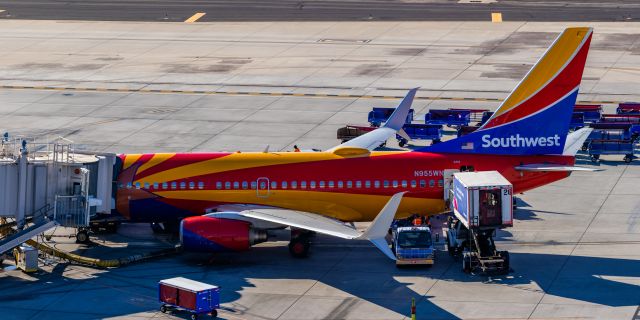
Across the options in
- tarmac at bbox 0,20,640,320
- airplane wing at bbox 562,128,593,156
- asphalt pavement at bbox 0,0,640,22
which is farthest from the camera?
asphalt pavement at bbox 0,0,640,22

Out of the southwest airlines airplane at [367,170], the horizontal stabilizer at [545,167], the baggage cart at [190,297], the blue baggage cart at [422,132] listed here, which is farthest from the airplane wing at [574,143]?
the baggage cart at [190,297]

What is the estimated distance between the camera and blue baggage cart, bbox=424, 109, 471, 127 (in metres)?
79.1

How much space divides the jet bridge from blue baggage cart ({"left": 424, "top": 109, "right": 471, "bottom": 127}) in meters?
30.0

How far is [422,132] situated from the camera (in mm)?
75812

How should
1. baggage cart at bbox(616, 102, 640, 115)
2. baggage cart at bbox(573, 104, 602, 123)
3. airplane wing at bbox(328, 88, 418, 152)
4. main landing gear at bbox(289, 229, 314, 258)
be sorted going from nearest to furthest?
main landing gear at bbox(289, 229, 314, 258) < airplane wing at bbox(328, 88, 418, 152) < baggage cart at bbox(573, 104, 602, 123) < baggage cart at bbox(616, 102, 640, 115)

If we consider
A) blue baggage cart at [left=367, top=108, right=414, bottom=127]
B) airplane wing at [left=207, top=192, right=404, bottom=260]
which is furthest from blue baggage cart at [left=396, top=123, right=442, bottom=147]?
airplane wing at [left=207, top=192, right=404, bottom=260]

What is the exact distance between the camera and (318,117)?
82500 mm

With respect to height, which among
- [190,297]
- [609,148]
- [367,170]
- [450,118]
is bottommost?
[190,297]

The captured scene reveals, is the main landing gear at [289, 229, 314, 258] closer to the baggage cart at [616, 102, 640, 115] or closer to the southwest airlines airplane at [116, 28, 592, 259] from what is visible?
the southwest airlines airplane at [116, 28, 592, 259]

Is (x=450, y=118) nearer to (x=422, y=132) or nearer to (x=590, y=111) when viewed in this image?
(x=422, y=132)

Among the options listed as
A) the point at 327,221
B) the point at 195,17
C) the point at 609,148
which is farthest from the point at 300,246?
the point at 195,17

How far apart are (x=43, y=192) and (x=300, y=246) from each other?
1143 cm

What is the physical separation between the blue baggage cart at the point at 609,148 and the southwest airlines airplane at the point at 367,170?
14.6 meters

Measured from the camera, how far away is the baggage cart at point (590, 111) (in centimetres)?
7719
